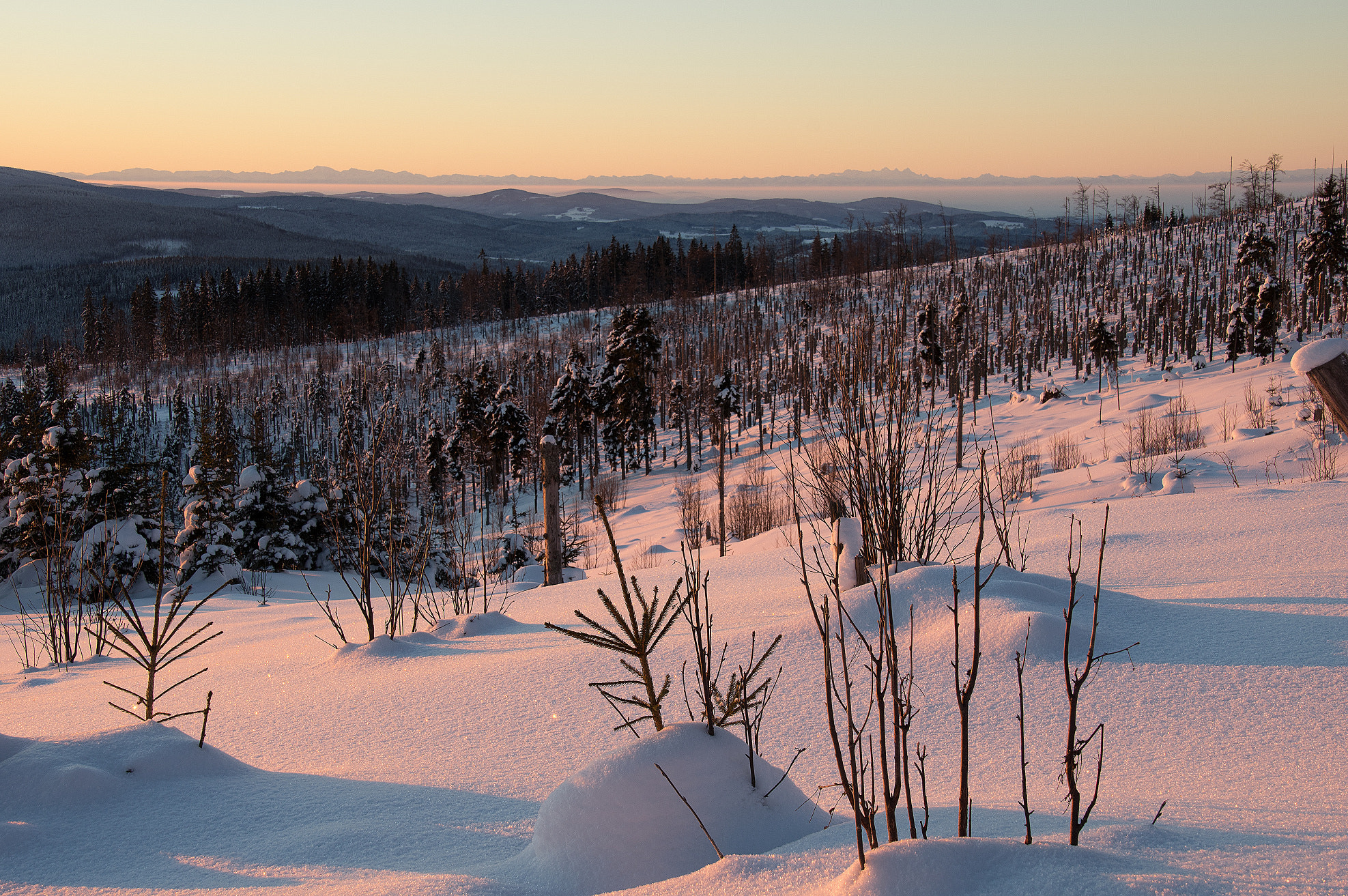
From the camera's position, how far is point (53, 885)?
6.93 feet

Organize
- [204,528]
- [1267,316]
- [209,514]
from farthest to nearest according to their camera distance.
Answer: [1267,316] → [204,528] → [209,514]

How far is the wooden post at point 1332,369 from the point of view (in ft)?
11.4

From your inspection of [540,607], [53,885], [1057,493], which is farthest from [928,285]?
[53,885]

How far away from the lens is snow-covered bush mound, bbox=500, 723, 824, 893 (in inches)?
83.0

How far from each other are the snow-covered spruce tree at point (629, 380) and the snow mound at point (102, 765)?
37077 mm

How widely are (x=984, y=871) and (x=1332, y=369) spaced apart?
336cm

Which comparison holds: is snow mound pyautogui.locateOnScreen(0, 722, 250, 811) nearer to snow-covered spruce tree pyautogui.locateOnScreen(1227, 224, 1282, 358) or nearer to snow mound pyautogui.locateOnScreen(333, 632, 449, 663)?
snow mound pyautogui.locateOnScreen(333, 632, 449, 663)

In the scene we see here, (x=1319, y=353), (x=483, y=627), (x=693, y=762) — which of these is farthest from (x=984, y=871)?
(x=483, y=627)

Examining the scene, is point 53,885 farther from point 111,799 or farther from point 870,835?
point 870,835

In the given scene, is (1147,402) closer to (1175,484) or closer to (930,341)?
(930,341)

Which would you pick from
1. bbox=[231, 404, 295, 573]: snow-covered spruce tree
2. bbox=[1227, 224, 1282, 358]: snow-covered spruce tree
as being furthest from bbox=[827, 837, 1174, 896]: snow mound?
bbox=[1227, 224, 1282, 358]: snow-covered spruce tree

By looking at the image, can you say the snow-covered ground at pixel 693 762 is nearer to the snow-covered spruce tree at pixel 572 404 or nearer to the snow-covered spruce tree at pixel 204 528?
the snow-covered spruce tree at pixel 204 528

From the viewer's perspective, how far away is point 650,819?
85.7 inches

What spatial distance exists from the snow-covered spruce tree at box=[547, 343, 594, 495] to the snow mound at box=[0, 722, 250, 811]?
38534 millimetres
